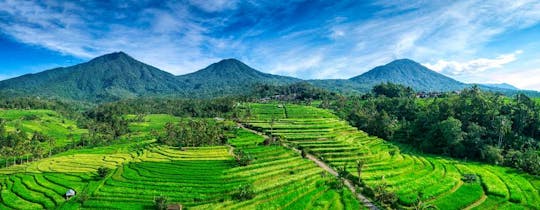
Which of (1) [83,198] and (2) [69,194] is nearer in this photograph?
(1) [83,198]

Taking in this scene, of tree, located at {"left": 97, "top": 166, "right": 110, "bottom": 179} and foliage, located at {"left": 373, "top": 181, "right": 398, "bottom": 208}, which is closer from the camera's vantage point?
foliage, located at {"left": 373, "top": 181, "right": 398, "bottom": 208}

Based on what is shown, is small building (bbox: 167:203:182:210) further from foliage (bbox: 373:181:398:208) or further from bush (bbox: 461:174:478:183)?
bush (bbox: 461:174:478:183)

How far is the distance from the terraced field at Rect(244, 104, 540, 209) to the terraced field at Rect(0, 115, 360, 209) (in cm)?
707

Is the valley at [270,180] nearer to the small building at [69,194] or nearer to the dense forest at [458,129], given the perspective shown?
the small building at [69,194]

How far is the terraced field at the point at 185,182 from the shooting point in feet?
134

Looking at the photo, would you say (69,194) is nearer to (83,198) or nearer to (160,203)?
(83,198)

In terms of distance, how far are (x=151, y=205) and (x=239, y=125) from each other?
58011 mm

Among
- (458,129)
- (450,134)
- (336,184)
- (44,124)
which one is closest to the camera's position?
(336,184)

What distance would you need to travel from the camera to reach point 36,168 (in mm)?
65062

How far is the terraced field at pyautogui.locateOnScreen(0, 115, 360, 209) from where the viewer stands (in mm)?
40719

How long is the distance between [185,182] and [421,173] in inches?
1504

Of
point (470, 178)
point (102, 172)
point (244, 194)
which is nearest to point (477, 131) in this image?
point (470, 178)

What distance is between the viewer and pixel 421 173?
53.4 meters

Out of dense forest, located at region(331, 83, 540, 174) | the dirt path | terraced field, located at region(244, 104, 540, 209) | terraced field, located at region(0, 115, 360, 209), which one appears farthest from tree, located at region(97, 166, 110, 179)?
dense forest, located at region(331, 83, 540, 174)
